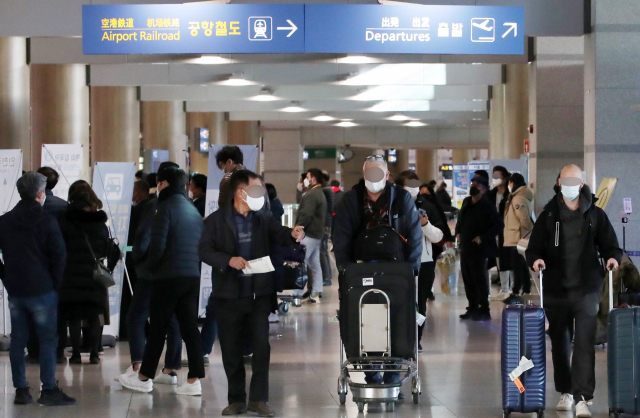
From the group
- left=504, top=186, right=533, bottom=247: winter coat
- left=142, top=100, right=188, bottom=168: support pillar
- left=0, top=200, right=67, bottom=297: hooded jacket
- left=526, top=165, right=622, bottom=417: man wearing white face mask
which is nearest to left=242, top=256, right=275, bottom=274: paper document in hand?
left=0, top=200, right=67, bottom=297: hooded jacket

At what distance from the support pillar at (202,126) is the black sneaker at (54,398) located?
66.9 feet

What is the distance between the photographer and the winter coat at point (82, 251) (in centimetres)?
728

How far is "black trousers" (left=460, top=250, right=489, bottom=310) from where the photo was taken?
1022 cm

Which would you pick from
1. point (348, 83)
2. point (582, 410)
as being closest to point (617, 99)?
point (582, 410)

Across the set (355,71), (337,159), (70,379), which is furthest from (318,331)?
(337,159)

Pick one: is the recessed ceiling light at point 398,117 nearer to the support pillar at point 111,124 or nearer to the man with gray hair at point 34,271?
the support pillar at point 111,124

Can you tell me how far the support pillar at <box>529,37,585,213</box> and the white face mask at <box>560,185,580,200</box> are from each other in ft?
25.5

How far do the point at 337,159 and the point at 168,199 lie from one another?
40.2 metres

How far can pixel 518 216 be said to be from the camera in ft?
35.0

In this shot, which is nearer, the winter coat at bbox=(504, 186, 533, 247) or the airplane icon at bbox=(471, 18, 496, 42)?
the airplane icon at bbox=(471, 18, 496, 42)

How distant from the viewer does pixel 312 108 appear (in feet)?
79.2

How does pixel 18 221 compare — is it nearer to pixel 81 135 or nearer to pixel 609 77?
pixel 609 77

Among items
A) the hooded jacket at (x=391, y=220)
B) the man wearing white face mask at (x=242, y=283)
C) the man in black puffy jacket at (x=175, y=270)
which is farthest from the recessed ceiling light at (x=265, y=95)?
the man wearing white face mask at (x=242, y=283)

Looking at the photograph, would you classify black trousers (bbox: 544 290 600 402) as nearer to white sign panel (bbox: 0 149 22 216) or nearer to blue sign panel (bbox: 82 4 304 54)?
blue sign panel (bbox: 82 4 304 54)
